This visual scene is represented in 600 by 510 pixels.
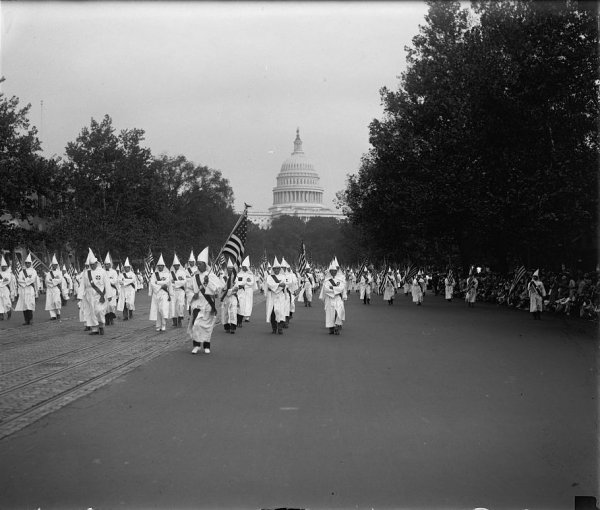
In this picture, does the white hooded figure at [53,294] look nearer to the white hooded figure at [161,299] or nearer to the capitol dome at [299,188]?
the white hooded figure at [161,299]

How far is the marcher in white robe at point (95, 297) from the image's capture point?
61.0ft

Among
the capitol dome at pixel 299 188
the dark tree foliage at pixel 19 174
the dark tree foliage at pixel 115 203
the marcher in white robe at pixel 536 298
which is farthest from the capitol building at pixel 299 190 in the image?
the marcher in white robe at pixel 536 298

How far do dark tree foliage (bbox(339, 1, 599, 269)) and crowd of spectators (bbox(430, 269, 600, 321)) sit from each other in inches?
56.6

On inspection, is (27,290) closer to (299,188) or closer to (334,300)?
(334,300)

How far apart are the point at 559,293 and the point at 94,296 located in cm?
1703

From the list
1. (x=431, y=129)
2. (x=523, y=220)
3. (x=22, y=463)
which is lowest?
(x=22, y=463)

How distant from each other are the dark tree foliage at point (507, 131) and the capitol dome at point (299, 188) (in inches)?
5271

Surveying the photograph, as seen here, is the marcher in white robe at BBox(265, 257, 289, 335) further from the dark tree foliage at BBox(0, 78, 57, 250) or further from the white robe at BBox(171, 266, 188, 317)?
the dark tree foliage at BBox(0, 78, 57, 250)

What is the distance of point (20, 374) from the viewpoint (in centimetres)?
1163

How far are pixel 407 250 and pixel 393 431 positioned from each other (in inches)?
1858

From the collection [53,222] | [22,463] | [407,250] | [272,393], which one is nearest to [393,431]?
[272,393]

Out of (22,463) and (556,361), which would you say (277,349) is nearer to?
(556,361)

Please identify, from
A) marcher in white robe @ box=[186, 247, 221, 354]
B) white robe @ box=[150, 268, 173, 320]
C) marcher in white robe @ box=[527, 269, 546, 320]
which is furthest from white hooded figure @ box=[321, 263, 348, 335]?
marcher in white robe @ box=[527, 269, 546, 320]

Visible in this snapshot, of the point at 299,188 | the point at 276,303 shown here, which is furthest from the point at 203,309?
the point at 299,188
